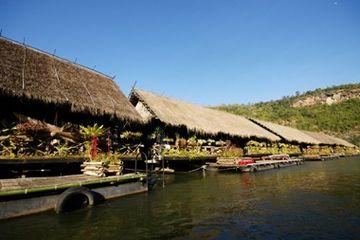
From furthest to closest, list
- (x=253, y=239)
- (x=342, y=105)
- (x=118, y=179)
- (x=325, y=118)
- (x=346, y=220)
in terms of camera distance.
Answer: (x=342, y=105), (x=325, y=118), (x=118, y=179), (x=346, y=220), (x=253, y=239)

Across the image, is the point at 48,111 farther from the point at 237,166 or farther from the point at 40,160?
the point at 237,166

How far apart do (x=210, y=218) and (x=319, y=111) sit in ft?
308

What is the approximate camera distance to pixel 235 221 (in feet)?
32.1

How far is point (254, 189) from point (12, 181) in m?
10.8

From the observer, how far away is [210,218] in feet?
33.6

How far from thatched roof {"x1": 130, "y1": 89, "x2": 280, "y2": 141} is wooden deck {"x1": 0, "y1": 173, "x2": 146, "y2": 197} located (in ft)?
36.2

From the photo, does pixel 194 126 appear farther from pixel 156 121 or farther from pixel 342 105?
pixel 342 105

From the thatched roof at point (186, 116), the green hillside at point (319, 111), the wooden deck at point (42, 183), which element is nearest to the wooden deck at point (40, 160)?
the wooden deck at point (42, 183)

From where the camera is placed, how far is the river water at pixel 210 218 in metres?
8.59

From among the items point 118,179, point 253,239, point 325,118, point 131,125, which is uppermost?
point 325,118

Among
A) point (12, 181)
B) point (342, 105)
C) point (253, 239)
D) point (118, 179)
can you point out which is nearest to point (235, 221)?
point (253, 239)

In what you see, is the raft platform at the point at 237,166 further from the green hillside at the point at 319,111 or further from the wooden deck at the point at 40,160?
the green hillside at the point at 319,111

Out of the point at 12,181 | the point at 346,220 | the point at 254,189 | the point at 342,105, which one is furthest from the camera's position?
the point at 342,105

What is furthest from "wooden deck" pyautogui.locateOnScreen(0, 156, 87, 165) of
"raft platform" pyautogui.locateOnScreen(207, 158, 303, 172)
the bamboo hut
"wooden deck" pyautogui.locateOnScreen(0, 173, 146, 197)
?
"raft platform" pyautogui.locateOnScreen(207, 158, 303, 172)
